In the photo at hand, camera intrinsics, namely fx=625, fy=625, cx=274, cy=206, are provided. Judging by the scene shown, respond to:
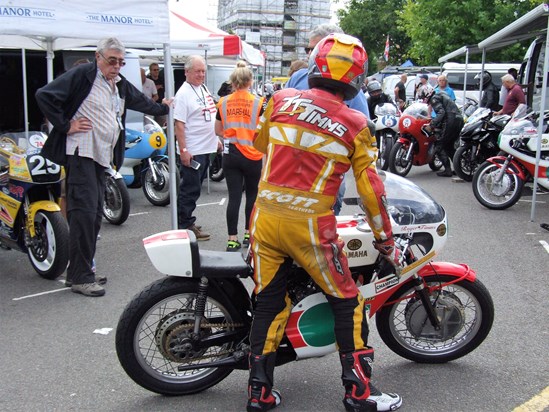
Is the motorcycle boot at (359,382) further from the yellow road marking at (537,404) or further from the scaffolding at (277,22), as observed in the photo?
the scaffolding at (277,22)

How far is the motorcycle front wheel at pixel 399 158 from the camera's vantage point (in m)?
11.0

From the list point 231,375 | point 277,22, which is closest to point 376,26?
point 277,22

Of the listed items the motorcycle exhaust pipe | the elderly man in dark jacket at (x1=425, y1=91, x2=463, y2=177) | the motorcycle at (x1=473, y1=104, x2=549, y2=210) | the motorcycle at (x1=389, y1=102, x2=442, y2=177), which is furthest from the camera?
the motorcycle at (x1=389, y1=102, x2=442, y2=177)

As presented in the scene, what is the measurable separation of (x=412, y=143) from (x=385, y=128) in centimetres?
89

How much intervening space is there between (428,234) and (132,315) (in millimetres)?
1591

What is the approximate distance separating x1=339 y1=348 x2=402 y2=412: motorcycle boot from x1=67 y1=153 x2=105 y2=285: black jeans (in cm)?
254

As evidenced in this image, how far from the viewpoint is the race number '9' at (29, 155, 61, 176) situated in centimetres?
507

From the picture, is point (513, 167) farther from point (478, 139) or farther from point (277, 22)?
point (277, 22)

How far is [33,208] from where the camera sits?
5180mm

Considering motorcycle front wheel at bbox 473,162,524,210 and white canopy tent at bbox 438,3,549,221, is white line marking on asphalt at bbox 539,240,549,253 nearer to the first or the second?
white canopy tent at bbox 438,3,549,221

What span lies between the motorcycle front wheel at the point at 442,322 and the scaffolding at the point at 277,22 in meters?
90.8

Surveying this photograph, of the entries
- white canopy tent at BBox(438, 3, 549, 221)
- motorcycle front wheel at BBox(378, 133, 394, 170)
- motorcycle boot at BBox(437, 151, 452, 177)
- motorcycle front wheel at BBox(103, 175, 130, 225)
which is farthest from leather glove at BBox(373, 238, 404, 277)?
motorcycle boot at BBox(437, 151, 452, 177)

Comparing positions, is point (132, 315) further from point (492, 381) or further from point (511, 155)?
point (511, 155)

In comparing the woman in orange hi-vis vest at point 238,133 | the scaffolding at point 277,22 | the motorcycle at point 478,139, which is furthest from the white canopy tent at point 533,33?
the scaffolding at point 277,22
